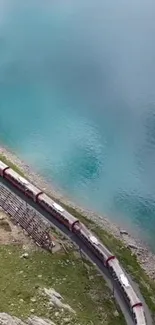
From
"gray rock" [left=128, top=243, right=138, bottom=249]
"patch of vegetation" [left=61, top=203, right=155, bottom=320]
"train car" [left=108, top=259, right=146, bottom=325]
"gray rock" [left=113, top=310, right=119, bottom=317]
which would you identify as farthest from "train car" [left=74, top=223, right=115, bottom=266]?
"gray rock" [left=113, top=310, right=119, bottom=317]

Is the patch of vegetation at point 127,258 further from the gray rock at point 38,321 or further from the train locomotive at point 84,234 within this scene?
the gray rock at point 38,321

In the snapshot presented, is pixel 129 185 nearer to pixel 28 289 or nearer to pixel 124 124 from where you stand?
pixel 124 124

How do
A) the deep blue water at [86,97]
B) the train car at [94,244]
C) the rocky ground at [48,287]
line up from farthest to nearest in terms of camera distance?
the deep blue water at [86,97], the train car at [94,244], the rocky ground at [48,287]

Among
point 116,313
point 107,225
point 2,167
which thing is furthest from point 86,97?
point 116,313

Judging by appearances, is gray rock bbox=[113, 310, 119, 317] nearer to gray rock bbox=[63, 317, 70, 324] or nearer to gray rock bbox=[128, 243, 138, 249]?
gray rock bbox=[63, 317, 70, 324]

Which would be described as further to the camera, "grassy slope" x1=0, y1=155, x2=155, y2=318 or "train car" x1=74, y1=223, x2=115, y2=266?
"train car" x1=74, y1=223, x2=115, y2=266

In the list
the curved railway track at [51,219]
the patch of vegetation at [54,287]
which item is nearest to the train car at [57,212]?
the curved railway track at [51,219]

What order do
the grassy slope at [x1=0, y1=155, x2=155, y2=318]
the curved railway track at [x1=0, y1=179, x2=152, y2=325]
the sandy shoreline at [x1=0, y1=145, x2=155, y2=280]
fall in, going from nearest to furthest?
the curved railway track at [x1=0, y1=179, x2=152, y2=325] < the grassy slope at [x1=0, y1=155, x2=155, y2=318] < the sandy shoreline at [x1=0, y1=145, x2=155, y2=280]
